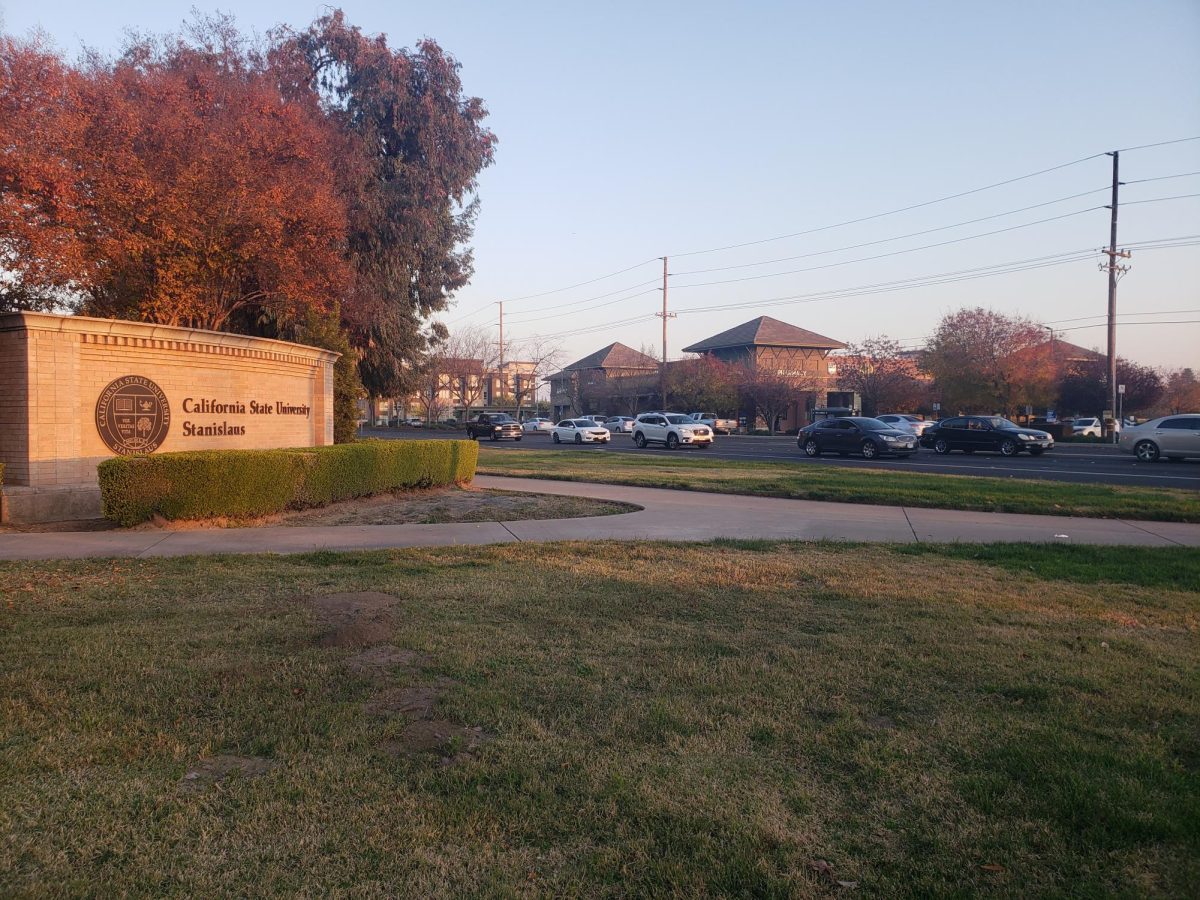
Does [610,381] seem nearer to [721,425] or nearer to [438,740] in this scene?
[721,425]

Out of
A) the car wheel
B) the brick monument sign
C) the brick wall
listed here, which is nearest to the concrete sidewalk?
the brick monument sign

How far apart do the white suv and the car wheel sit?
16256 mm

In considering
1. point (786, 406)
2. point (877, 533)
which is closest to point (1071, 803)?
point (877, 533)

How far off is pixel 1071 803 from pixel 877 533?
27.9ft

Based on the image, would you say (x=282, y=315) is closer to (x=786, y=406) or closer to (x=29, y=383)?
(x=29, y=383)

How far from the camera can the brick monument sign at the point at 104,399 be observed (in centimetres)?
1230

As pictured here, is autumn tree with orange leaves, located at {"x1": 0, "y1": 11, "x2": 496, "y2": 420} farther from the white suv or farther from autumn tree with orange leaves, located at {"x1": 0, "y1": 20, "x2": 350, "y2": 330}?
the white suv

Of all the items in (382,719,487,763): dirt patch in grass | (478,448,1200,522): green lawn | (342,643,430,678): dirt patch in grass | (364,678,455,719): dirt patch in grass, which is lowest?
(382,719,487,763): dirt patch in grass

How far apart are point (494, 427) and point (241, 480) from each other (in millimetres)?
37080

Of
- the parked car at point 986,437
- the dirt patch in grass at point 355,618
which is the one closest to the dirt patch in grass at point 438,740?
the dirt patch in grass at point 355,618

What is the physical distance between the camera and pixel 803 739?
14.8ft

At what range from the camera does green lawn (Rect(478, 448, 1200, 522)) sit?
14.6 meters

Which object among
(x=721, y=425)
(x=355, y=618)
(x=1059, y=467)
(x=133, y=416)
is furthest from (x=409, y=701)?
(x=721, y=425)

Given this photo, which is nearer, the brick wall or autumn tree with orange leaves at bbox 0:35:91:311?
the brick wall
